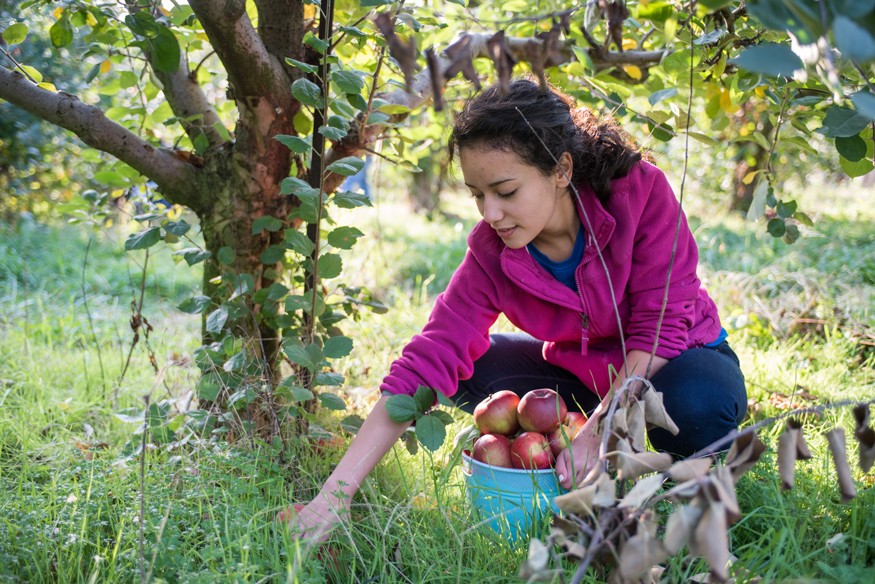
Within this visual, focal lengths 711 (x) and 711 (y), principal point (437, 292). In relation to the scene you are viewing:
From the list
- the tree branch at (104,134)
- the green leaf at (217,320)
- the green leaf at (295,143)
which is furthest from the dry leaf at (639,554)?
the tree branch at (104,134)

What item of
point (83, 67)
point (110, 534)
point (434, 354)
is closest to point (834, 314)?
point (434, 354)

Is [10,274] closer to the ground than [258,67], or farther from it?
closer to the ground

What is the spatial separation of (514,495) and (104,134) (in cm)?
147

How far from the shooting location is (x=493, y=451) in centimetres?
176

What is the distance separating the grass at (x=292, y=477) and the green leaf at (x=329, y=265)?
49cm

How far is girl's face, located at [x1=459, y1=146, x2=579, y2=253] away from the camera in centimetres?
175

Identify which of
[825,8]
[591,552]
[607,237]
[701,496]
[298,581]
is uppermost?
[825,8]

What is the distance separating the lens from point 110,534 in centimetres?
162

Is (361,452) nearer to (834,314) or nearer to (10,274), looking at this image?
(834,314)

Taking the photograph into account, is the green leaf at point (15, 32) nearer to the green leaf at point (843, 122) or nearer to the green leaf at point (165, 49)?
the green leaf at point (165, 49)

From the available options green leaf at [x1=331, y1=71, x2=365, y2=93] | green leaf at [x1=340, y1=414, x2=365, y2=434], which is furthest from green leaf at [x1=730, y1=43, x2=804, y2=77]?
green leaf at [x1=340, y1=414, x2=365, y2=434]

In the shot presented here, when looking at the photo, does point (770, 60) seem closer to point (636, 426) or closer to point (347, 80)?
point (636, 426)

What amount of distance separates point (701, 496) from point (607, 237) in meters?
1.08

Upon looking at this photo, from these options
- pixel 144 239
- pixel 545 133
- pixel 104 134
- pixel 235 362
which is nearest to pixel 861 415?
pixel 545 133
